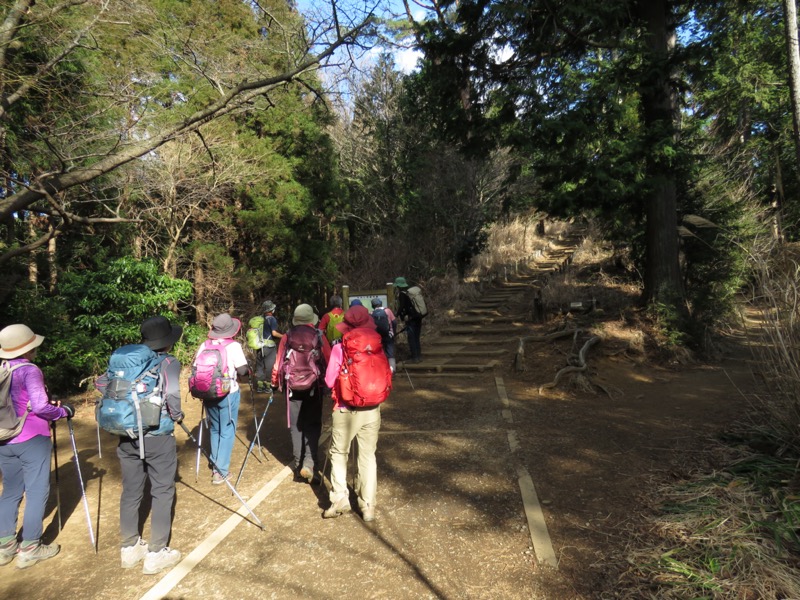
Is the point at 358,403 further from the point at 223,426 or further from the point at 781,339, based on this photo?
the point at 781,339

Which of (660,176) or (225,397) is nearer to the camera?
(225,397)

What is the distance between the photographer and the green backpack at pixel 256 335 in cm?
806

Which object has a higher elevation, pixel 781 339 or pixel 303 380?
pixel 781 339

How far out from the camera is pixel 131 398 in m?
3.46

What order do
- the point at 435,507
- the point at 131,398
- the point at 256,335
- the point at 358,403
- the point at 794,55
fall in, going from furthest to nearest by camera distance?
the point at 256,335 < the point at 794,55 < the point at 435,507 < the point at 358,403 < the point at 131,398

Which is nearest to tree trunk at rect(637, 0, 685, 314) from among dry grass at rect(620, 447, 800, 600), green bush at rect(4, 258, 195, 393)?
dry grass at rect(620, 447, 800, 600)

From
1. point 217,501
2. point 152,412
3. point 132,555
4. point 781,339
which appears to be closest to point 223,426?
point 217,501

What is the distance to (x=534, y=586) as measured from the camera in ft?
10.8

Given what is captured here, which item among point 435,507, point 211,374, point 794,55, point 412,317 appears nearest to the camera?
point 435,507

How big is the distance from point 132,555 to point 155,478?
2.08 ft

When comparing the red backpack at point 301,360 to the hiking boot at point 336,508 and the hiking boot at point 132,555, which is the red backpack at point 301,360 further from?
the hiking boot at point 132,555

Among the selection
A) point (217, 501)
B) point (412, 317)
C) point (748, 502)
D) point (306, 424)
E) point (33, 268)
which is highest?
point (33, 268)

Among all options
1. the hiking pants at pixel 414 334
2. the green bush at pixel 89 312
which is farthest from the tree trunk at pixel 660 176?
the green bush at pixel 89 312

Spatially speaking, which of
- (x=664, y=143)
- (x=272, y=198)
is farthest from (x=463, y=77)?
(x=272, y=198)
